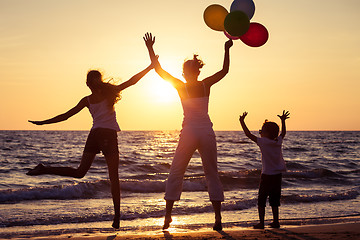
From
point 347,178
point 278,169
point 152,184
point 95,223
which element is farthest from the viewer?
point 347,178

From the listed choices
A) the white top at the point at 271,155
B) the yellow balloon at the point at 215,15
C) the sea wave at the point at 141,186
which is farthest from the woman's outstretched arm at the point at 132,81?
the sea wave at the point at 141,186

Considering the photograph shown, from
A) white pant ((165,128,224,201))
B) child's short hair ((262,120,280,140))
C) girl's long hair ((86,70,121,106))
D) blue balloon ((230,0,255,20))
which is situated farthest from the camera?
child's short hair ((262,120,280,140))

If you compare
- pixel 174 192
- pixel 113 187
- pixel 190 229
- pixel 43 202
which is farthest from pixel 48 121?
pixel 43 202

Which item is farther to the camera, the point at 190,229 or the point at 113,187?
the point at 190,229

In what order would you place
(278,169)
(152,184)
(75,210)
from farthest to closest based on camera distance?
(152,184)
(75,210)
(278,169)

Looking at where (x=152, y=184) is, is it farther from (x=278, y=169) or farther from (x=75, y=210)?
(x=278, y=169)

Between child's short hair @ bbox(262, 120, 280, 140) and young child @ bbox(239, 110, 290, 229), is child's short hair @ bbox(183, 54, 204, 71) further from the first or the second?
child's short hair @ bbox(262, 120, 280, 140)

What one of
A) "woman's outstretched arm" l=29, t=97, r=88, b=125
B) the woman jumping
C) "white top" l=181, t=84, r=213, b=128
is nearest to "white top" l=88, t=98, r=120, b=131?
"woman's outstretched arm" l=29, t=97, r=88, b=125

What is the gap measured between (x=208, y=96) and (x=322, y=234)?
7.24 ft

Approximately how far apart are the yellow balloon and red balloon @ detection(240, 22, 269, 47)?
1.17ft

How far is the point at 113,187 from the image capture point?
18.7ft

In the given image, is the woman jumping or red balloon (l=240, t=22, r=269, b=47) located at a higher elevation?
red balloon (l=240, t=22, r=269, b=47)

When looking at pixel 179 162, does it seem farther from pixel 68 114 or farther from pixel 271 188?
pixel 68 114

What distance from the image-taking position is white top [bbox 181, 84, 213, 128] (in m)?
5.45
